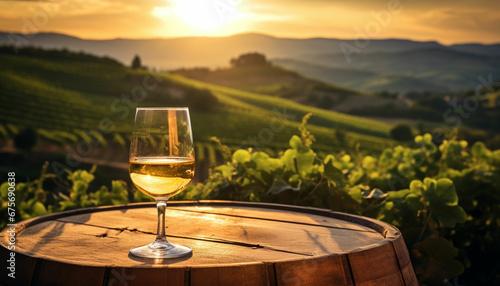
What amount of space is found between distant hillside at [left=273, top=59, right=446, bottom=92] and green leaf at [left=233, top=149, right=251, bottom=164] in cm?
9931

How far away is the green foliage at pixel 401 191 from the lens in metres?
1.85

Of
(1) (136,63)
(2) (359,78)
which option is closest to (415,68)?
(2) (359,78)

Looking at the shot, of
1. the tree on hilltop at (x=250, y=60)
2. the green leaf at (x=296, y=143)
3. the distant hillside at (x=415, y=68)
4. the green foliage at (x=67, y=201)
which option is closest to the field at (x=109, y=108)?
the green foliage at (x=67, y=201)

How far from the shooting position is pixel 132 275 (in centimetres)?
92

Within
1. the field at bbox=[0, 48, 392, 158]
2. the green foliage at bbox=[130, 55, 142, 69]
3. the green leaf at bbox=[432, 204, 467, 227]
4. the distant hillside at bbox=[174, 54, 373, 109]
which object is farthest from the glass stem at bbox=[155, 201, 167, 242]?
the distant hillside at bbox=[174, 54, 373, 109]

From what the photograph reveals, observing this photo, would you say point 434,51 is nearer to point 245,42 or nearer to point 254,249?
point 245,42

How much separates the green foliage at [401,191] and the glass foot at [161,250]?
2.71 feet

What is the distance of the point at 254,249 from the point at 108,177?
28309 mm

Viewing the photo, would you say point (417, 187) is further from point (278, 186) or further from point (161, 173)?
point (161, 173)

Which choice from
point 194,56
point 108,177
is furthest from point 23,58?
point 194,56

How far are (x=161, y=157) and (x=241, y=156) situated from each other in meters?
0.99

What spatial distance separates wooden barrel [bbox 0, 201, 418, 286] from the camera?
93 cm

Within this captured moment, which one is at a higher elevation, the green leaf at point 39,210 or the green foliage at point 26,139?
the green leaf at point 39,210

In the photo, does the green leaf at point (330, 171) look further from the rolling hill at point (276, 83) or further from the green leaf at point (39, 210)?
the rolling hill at point (276, 83)
